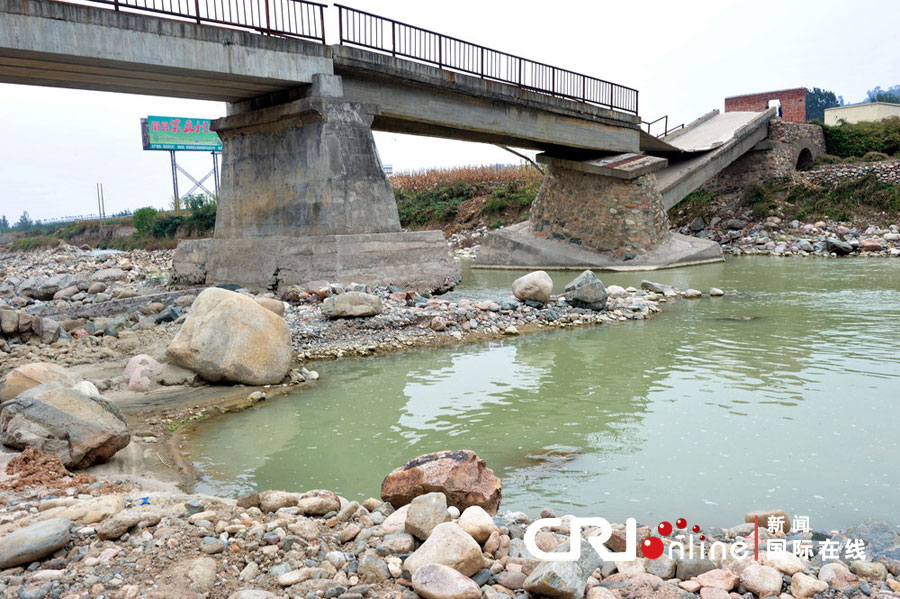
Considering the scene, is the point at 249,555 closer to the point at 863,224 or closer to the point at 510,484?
the point at 510,484

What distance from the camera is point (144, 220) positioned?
46406 millimetres

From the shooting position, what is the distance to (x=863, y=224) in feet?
88.1

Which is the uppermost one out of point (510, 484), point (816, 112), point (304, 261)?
point (816, 112)

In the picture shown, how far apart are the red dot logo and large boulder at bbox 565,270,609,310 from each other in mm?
8893

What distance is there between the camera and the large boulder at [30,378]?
5.81m

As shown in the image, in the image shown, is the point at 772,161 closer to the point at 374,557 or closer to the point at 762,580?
the point at 762,580

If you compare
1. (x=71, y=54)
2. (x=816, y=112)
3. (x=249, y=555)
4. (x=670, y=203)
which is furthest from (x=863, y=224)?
(x=816, y=112)

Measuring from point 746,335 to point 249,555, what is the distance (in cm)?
868

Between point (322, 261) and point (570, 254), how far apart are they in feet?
43.2

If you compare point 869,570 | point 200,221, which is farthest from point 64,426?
point 200,221

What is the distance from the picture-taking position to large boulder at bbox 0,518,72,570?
2908mm

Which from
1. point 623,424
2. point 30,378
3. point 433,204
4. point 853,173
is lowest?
point 623,424

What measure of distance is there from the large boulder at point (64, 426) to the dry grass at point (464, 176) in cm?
3513
